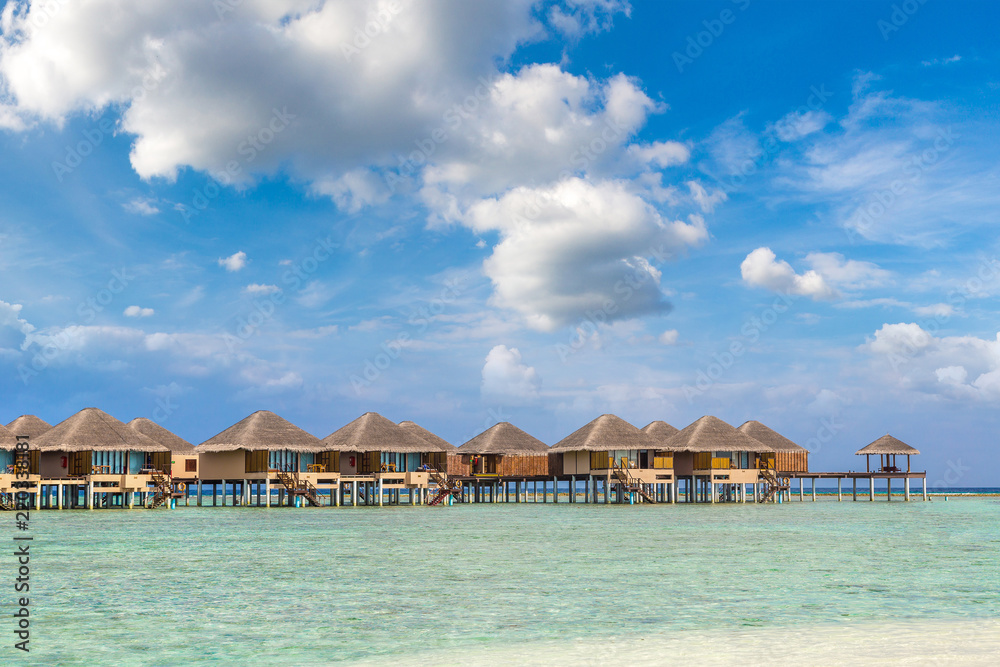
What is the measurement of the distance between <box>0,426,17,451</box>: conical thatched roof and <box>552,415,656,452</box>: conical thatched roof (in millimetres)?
29579

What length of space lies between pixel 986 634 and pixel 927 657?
7.03ft

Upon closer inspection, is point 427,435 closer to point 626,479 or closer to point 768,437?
point 626,479

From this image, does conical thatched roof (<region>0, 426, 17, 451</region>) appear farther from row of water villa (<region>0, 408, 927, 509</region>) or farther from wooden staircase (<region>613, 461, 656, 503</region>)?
wooden staircase (<region>613, 461, 656, 503</region>)

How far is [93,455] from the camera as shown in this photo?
46312 mm

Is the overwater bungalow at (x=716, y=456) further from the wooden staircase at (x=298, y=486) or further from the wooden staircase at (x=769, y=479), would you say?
the wooden staircase at (x=298, y=486)

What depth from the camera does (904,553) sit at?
75.0ft

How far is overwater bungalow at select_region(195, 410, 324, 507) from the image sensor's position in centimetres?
5025

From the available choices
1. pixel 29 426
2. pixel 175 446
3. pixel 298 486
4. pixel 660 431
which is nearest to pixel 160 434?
pixel 175 446

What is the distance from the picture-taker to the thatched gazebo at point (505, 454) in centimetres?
6200

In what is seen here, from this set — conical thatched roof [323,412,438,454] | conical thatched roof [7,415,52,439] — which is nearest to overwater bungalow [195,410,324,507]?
conical thatched roof [323,412,438,454]

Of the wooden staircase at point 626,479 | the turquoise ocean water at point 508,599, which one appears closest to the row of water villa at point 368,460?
the wooden staircase at point 626,479

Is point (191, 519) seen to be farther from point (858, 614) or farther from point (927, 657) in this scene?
point (927, 657)

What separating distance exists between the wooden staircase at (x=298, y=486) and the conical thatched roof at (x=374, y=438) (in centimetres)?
221

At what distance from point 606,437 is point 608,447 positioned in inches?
44.6
